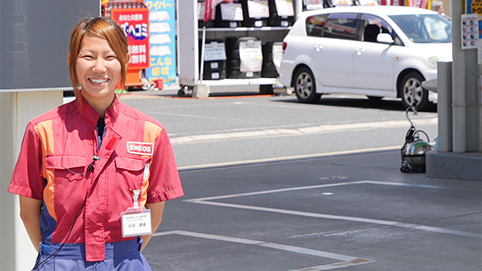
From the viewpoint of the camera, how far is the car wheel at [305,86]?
18.0 metres

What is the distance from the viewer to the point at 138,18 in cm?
2203

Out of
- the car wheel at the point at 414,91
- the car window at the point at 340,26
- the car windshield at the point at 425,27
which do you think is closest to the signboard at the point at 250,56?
the car window at the point at 340,26

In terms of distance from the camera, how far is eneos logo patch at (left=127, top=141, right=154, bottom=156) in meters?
2.70

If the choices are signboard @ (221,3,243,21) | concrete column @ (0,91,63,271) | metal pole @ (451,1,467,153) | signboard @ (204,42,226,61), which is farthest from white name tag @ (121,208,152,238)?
signboard @ (221,3,243,21)

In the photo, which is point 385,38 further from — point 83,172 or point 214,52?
point 83,172

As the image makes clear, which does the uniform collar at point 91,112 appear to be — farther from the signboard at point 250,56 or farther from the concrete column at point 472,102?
the signboard at point 250,56

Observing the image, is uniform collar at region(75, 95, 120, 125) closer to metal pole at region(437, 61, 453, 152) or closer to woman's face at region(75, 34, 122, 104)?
woman's face at region(75, 34, 122, 104)

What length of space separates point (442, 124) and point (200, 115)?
7558 millimetres

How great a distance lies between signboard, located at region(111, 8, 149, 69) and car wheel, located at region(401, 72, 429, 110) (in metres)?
8.31

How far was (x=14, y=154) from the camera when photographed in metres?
3.92

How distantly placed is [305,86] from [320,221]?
11735mm

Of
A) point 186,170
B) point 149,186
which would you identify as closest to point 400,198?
point 186,170

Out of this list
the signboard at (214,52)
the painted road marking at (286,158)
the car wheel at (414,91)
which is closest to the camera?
the painted road marking at (286,158)

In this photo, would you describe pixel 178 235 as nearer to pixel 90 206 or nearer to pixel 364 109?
pixel 90 206
